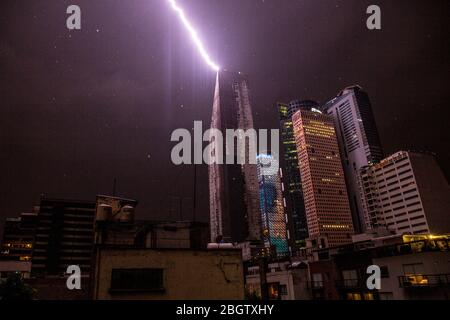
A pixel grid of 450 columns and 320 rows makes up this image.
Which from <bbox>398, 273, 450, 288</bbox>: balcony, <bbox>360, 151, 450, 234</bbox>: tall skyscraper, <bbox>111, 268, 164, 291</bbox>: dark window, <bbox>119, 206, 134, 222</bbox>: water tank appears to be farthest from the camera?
<bbox>360, 151, 450, 234</bbox>: tall skyscraper

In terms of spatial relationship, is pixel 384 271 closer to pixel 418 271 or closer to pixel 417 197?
pixel 418 271

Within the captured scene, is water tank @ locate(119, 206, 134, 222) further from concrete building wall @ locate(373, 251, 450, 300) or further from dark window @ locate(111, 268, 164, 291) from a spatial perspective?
concrete building wall @ locate(373, 251, 450, 300)

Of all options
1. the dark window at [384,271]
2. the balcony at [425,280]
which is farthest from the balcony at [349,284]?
the balcony at [425,280]

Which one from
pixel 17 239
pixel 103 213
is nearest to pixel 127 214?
pixel 103 213

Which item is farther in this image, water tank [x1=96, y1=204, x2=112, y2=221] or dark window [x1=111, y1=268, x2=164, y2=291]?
water tank [x1=96, y1=204, x2=112, y2=221]

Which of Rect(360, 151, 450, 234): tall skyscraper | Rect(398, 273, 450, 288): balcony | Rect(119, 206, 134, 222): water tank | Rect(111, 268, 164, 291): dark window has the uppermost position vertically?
Rect(360, 151, 450, 234): tall skyscraper

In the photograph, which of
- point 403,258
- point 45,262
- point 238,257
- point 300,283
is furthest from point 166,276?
point 45,262

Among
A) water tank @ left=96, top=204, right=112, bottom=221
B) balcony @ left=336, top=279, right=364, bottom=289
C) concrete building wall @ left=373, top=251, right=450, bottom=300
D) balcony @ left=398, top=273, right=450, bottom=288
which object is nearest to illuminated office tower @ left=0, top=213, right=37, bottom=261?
water tank @ left=96, top=204, right=112, bottom=221
